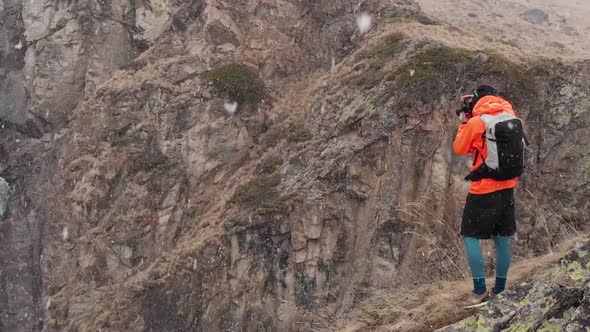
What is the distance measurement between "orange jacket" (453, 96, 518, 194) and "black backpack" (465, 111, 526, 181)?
7 cm

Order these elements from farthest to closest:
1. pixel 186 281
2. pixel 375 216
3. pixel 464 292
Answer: pixel 186 281
pixel 375 216
pixel 464 292

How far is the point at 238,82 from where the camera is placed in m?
16.6

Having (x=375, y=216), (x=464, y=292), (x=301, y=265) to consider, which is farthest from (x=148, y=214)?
(x=464, y=292)

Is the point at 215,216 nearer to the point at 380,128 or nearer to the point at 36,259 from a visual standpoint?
the point at 380,128

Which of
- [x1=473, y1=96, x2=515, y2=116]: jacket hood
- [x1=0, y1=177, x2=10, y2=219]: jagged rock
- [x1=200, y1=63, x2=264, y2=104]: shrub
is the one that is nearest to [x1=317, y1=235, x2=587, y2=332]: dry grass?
[x1=473, y1=96, x2=515, y2=116]: jacket hood

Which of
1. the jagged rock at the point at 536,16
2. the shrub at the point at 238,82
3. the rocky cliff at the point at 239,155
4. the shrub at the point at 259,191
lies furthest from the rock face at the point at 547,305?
the jagged rock at the point at 536,16

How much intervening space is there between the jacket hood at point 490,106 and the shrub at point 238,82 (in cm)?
1255

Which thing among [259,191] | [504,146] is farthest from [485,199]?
[259,191]

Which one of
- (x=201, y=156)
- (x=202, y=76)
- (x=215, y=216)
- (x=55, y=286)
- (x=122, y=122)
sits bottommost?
(x=55, y=286)

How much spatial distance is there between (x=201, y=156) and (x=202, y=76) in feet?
9.98

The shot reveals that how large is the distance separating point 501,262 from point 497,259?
0.05 meters

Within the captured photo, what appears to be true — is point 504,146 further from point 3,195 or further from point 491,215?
point 3,195

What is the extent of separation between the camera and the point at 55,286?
15.9 m

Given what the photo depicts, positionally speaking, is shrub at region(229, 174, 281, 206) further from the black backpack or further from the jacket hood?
the black backpack
